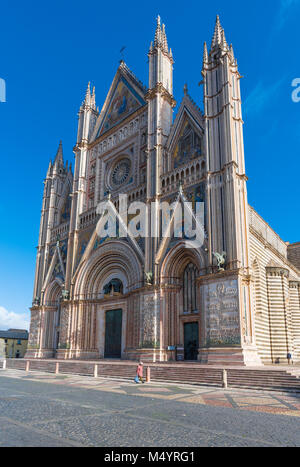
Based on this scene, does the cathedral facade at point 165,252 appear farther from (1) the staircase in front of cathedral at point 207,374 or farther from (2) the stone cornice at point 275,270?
(1) the staircase in front of cathedral at point 207,374

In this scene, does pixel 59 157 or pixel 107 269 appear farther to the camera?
pixel 59 157

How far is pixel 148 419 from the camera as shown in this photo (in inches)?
328

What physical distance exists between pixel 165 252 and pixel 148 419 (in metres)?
17.2

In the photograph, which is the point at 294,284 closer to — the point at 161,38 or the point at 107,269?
the point at 107,269

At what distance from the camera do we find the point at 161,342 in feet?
78.2

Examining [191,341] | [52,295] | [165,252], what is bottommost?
[191,341]

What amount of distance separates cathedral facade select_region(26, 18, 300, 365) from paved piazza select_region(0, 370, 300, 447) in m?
8.56

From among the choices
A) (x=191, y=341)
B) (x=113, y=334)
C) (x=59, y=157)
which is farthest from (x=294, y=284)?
(x=59, y=157)

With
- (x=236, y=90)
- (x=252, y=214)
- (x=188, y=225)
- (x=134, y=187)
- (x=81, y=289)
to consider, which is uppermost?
(x=236, y=90)

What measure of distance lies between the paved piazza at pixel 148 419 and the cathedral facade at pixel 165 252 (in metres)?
8.56

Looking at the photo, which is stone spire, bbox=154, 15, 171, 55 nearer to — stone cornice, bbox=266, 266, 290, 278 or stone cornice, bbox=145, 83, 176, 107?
stone cornice, bbox=145, 83, 176, 107

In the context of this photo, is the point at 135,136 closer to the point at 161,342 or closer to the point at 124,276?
the point at 124,276

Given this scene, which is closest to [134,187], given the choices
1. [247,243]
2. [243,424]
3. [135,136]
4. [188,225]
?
[135,136]

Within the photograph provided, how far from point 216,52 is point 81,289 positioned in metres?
21.5
